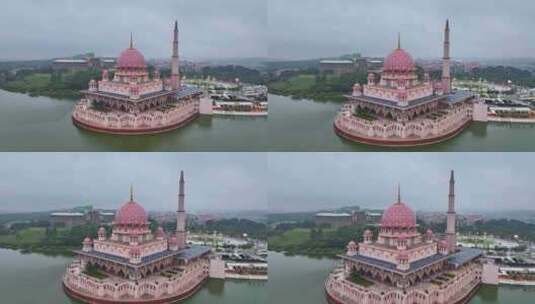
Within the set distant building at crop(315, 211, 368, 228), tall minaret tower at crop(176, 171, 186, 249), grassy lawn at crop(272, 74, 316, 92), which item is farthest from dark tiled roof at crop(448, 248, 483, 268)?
grassy lawn at crop(272, 74, 316, 92)

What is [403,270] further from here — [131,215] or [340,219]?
[340,219]

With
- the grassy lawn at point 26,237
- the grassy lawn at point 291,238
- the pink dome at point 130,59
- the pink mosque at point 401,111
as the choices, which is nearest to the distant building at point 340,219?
the grassy lawn at point 291,238

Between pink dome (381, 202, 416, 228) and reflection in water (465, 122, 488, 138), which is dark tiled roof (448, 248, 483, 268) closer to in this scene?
pink dome (381, 202, 416, 228)

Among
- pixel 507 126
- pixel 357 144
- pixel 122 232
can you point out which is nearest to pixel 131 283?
pixel 122 232

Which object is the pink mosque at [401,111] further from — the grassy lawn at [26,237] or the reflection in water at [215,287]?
the grassy lawn at [26,237]

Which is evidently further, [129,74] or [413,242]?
[129,74]

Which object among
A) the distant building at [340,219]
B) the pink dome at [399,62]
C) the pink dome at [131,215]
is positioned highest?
the pink dome at [399,62]

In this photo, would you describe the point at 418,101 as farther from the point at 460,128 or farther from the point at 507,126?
the point at 507,126
